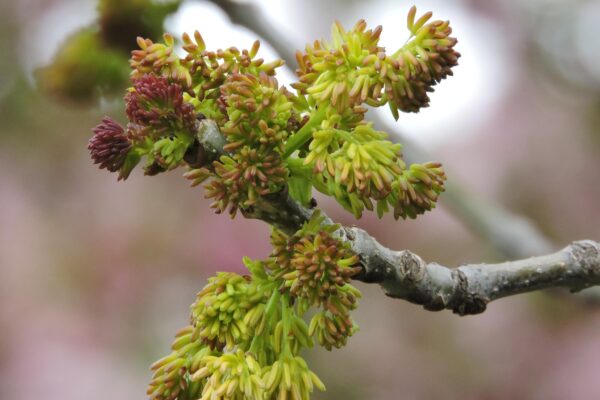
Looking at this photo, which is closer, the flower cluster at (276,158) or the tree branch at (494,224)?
the flower cluster at (276,158)

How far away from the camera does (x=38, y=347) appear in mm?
3111

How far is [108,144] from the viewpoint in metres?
0.75

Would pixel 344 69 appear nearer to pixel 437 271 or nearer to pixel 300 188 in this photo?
pixel 300 188

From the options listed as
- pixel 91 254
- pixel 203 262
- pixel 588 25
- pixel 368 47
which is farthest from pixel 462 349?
pixel 368 47

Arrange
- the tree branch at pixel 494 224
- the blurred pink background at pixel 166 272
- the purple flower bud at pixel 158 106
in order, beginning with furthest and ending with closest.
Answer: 1. the blurred pink background at pixel 166 272
2. the tree branch at pixel 494 224
3. the purple flower bud at pixel 158 106

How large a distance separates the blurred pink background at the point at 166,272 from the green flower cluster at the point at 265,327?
80.2 inches

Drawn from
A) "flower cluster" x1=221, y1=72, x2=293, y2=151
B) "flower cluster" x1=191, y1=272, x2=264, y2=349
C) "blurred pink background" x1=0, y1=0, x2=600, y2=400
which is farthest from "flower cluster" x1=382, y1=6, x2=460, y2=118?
"blurred pink background" x1=0, y1=0, x2=600, y2=400

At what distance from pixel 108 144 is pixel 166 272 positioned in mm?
2574

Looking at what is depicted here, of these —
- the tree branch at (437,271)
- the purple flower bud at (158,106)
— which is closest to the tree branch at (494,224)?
the tree branch at (437,271)

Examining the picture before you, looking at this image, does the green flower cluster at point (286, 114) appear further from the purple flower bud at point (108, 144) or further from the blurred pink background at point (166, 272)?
the blurred pink background at point (166, 272)

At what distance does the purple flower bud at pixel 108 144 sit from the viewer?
746 mm

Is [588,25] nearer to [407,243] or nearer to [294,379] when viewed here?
[407,243]

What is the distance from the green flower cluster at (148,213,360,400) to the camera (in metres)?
0.77

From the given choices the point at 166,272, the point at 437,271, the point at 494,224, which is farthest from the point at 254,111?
the point at 166,272
